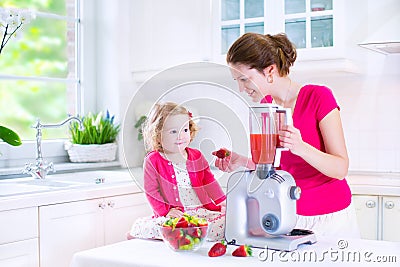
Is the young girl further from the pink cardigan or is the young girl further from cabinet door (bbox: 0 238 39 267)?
cabinet door (bbox: 0 238 39 267)

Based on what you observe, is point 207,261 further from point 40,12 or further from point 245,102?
point 40,12

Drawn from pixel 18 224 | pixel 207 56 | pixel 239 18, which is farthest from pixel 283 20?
pixel 18 224

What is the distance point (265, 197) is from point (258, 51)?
0.45 metres

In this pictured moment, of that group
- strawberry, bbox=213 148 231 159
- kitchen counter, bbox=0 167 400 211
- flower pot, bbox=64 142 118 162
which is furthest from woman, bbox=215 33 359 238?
flower pot, bbox=64 142 118 162

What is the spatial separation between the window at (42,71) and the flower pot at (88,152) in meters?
0.11

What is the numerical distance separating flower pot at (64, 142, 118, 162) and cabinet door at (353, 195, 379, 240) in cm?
145

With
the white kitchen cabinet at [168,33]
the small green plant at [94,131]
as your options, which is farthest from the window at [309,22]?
the small green plant at [94,131]

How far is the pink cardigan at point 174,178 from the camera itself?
174 centimetres

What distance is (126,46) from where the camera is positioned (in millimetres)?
3854

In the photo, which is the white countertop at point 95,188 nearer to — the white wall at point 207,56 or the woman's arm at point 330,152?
the white wall at point 207,56

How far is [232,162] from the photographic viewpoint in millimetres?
1743

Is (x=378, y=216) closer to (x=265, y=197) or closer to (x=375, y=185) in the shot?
(x=375, y=185)

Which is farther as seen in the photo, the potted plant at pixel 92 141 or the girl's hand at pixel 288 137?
the potted plant at pixel 92 141

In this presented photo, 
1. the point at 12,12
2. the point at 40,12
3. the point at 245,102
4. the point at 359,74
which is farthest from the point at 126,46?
the point at 245,102
